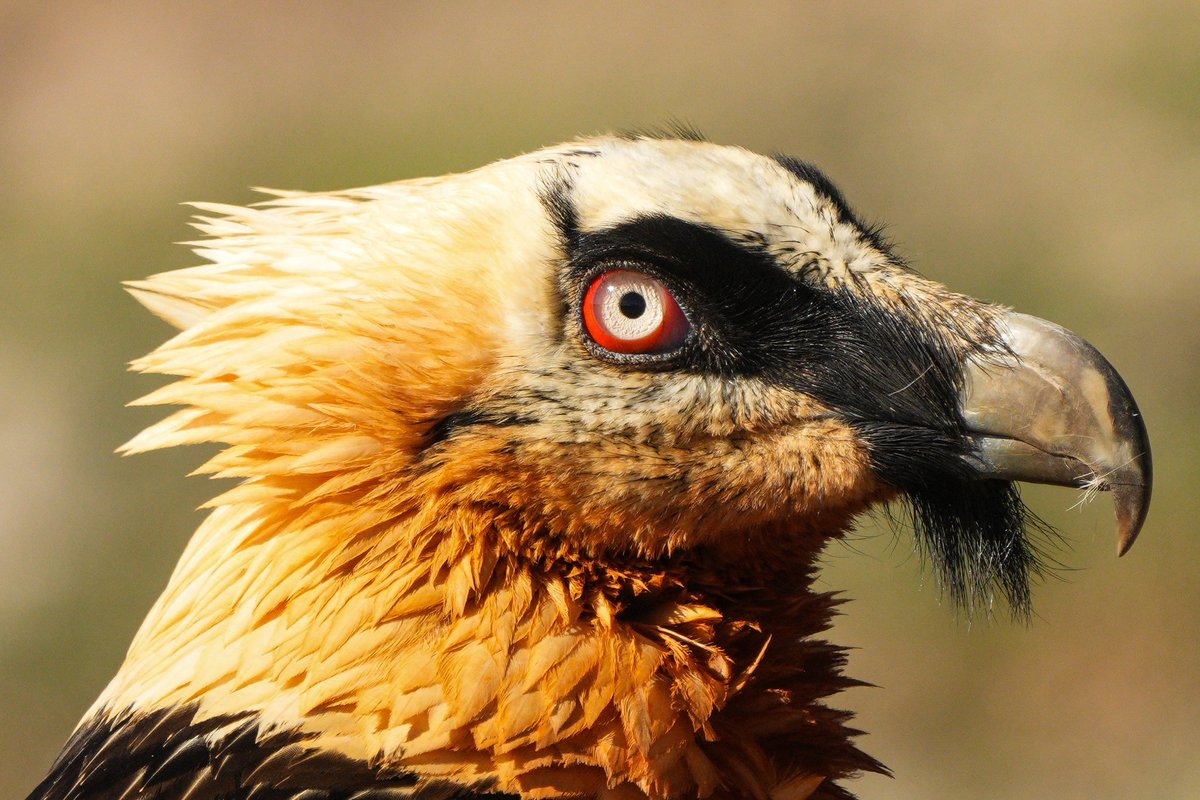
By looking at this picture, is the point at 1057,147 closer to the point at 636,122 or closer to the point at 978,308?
the point at 636,122

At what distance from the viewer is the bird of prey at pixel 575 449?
2805 mm

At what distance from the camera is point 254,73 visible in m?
14.0

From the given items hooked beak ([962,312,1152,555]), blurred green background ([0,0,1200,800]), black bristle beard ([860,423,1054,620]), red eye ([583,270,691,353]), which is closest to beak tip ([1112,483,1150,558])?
hooked beak ([962,312,1152,555])

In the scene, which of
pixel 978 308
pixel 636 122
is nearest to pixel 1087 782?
pixel 978 308

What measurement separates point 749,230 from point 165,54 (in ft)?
43.1

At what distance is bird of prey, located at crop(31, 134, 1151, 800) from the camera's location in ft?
9.20

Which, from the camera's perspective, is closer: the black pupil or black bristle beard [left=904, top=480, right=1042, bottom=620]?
the black pupil

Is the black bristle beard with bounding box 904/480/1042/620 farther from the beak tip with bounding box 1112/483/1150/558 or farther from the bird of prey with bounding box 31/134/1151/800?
the beak tip with bounding box 1112/483/1150/558

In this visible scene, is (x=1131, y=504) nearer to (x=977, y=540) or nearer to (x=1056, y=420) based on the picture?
(x=1056, y=420)

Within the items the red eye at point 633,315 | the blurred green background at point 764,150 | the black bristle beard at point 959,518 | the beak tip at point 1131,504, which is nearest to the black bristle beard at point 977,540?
the black bristle beard at point 959,518

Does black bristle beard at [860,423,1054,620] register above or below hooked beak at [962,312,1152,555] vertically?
below

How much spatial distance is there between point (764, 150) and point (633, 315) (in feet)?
27.3

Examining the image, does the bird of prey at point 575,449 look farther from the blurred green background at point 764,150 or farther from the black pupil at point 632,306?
the blurred green background at point 764,150

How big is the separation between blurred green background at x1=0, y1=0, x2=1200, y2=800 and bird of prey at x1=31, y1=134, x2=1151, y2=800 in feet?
8.21
